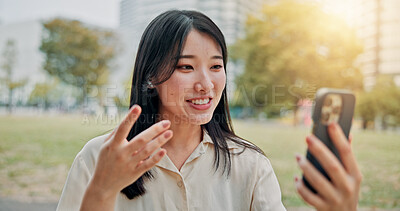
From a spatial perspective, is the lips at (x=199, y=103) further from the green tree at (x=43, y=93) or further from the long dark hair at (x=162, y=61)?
the green tree at (x=43, y=93)

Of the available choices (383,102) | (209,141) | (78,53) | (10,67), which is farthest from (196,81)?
(10,67)

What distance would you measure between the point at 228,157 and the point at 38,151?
5.16 m

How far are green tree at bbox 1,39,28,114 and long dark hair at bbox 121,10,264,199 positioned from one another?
6506 mm

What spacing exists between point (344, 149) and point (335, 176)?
39 millimetres

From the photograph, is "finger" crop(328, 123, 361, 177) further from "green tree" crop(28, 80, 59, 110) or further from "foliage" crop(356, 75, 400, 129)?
"green tree" crop(28, 80, 59, 110)

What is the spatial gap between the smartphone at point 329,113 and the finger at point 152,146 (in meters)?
0.22

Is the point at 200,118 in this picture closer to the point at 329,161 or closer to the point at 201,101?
the point at 201,101

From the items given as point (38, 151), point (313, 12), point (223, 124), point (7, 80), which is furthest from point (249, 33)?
point (223, 124)

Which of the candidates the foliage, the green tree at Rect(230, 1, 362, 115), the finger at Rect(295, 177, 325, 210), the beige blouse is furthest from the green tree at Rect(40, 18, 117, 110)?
the finger at Rect(295, 177, 325, 210)

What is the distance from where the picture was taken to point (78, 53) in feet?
21.5

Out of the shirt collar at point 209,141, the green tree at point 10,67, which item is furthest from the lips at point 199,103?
the green tree at point 10,67

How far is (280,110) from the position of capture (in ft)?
22.0

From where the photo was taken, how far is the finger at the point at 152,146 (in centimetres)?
51

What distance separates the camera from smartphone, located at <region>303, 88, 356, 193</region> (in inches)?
16.8
